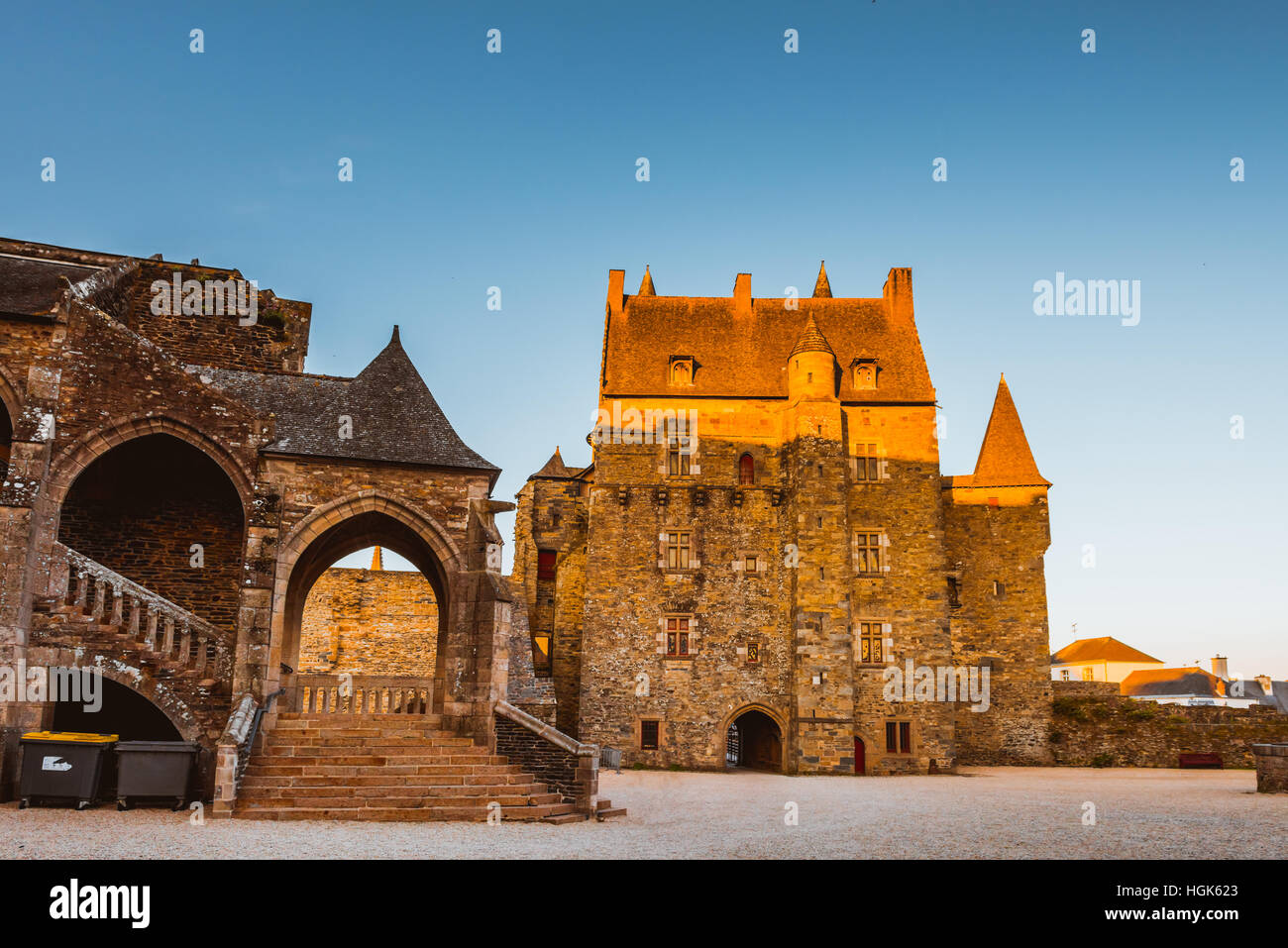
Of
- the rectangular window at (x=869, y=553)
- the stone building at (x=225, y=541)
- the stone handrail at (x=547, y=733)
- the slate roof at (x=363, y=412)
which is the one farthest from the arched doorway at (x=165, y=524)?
the rectangular window at (x=869, y=553)

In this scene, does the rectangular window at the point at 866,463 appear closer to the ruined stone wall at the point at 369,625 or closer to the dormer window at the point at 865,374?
the dormer window at the point at 865,374

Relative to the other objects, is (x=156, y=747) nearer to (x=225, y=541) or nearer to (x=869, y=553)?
(x=225, y=541)

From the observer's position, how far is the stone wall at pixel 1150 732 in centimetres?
3000

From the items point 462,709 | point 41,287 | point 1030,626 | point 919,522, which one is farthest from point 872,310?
point 41,287

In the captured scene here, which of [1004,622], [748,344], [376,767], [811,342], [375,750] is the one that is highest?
[748,344]

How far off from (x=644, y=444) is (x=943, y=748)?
39.6 ft

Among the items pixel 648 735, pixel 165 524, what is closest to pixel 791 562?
pixel 648 735

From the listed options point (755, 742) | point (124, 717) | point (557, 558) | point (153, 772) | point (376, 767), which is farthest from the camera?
point (557, 558)

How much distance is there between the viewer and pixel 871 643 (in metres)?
28.7

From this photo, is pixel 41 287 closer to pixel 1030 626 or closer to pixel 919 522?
pixel 919 522

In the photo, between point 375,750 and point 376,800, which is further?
point 375,750

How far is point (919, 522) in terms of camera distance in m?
29.1

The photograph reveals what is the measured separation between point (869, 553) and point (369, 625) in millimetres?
14848

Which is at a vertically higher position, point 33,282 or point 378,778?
point 33,282
